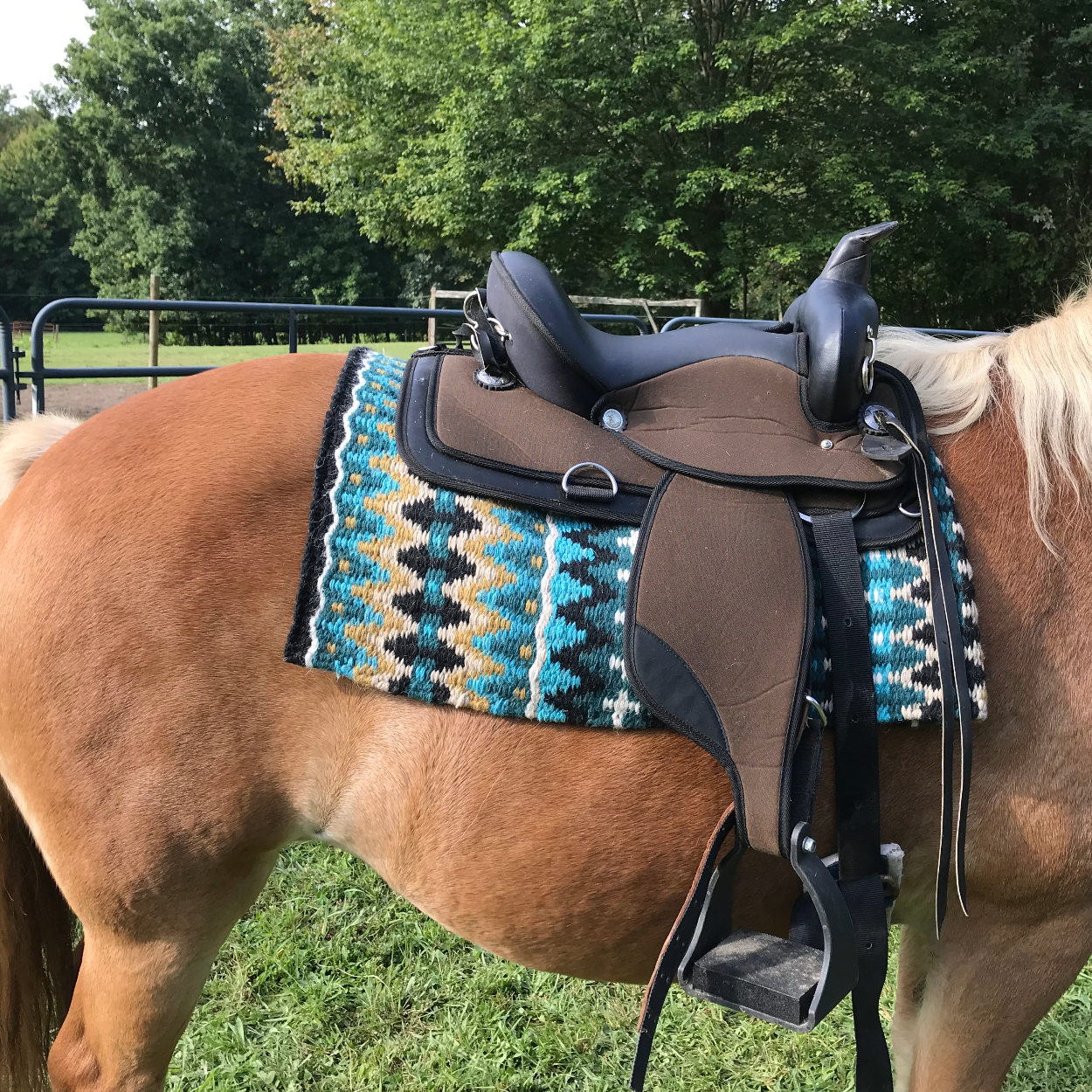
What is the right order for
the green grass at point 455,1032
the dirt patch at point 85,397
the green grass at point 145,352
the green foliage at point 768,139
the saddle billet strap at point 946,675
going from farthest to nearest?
the green foliage at point 768,139
the green grass at point 145,352
the dirt patch at point 85,397
the green grass at point 455,1032
the saddle billet strap at point 946,675

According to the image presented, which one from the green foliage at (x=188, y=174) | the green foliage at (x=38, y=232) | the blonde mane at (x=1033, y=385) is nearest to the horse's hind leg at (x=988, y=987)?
the blonde mane at (x=1033, y=385)

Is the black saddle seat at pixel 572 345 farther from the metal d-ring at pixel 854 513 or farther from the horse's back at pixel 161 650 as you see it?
the horse's back at pixel 161 650

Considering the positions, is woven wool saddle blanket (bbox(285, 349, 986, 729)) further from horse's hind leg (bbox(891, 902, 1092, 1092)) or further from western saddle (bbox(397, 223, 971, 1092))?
horse's hind leg (bbox(891, 902, 1092, 1092))

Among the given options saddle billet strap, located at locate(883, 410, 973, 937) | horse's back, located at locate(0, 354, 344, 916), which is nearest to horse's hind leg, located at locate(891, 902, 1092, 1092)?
saddle billet strap, located at locate(883, 410, 973, 937)

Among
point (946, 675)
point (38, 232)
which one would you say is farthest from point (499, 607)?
point (38, 232)

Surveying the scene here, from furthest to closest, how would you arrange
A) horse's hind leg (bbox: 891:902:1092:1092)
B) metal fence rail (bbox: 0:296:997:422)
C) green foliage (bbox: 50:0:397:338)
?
green foliage (bbox: 50:0:397:338) < metal fence rail (bbox: 0:296:997:422) < horse's hind leg (bbox: 891:902:1092:1092)

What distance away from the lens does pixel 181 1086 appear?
6.08 ft

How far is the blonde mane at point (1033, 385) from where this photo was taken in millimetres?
1180

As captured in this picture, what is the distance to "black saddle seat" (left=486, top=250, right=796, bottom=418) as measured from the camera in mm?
1220

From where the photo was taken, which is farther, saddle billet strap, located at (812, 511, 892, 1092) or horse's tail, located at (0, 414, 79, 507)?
horse's tail, located at (0, 414, 79, 507)

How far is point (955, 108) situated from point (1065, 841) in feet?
53.1

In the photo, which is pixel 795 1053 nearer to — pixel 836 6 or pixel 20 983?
pixel 20 983

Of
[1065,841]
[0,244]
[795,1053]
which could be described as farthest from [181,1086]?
[0,244]

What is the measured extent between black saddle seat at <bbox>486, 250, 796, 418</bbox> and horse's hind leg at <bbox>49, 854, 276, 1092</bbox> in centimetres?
85
